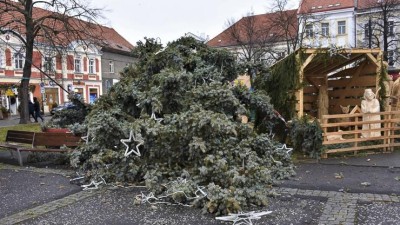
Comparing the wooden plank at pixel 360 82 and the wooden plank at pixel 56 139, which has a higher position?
the wooden plank at pixel 360 82

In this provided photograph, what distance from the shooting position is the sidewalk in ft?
17.7

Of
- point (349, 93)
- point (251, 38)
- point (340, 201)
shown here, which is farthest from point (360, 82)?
point (251, 38)

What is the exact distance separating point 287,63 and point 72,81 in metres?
41.2

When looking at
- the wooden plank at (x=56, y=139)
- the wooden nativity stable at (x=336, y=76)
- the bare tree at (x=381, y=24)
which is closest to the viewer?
the wooden plank at (x=56, y=139)

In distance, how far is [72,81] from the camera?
48469 millimetres

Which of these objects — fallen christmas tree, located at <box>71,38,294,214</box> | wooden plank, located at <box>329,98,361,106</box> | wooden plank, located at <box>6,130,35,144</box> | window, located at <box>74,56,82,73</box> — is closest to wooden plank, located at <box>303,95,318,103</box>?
wooden plank, located at <box>329,98,361,106</box>

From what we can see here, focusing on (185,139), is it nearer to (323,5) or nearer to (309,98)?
(309,98)

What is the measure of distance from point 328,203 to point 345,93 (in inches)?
341

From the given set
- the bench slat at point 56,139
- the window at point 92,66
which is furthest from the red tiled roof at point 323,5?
the bench slat at point 56,139

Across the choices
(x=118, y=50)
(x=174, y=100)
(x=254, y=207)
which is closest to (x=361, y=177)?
(x=254, y=207)

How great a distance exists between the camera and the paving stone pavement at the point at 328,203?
5.34m

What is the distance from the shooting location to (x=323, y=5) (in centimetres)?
5044

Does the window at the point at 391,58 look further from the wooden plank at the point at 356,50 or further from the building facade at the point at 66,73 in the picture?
the wooden plank at the point at 356,50

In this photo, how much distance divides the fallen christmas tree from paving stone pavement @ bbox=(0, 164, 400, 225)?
0.63m
